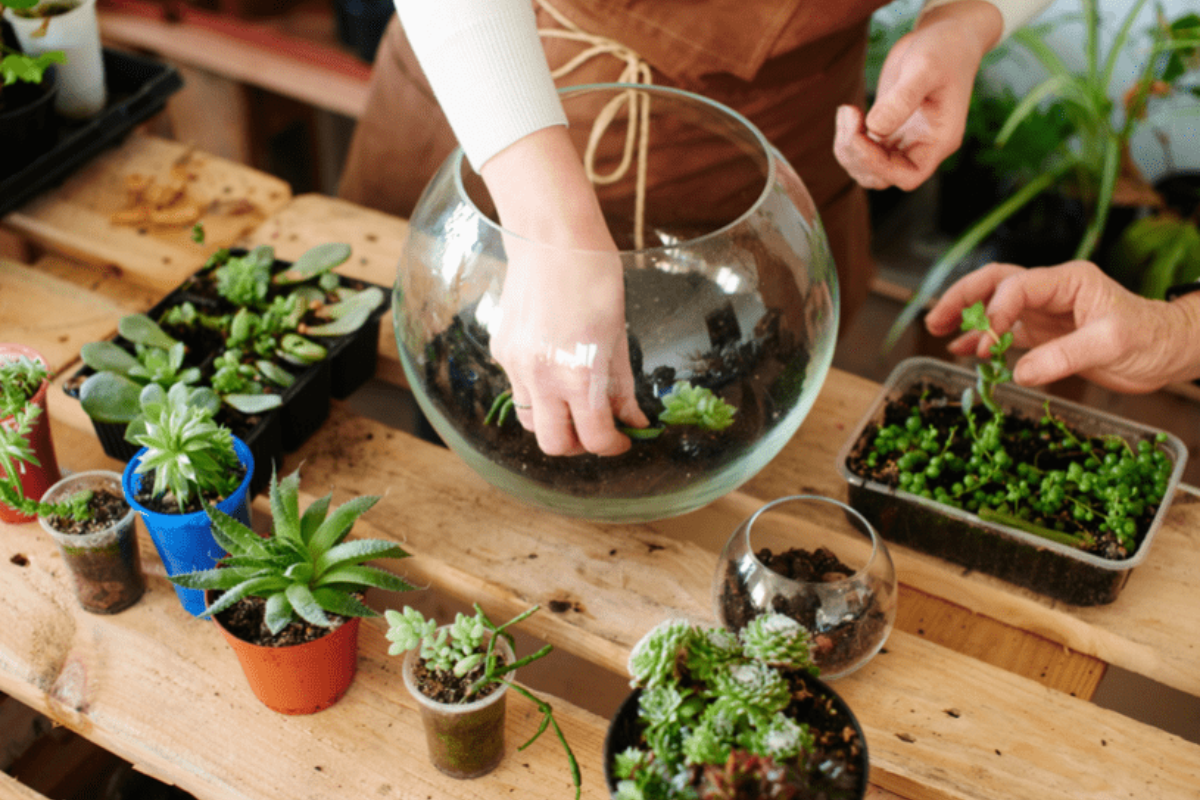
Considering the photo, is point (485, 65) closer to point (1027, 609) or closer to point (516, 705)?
point (516, 705)

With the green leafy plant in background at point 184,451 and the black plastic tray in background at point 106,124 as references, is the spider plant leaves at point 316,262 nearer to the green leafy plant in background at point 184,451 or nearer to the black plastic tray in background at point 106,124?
the green leafy plant in background at point 184,451

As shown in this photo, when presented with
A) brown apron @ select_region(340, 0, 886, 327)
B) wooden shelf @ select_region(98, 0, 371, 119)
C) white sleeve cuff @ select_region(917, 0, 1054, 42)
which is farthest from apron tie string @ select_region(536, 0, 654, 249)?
wooden shelf @ select_region(98, 0, 371, 119)

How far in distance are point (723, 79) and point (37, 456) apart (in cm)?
77

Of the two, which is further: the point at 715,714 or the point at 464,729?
the point at 464,729

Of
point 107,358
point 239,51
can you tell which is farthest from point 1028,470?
point 239,51

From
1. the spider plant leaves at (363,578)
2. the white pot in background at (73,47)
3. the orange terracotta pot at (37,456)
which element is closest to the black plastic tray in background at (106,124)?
the white pot in background at (73,47)

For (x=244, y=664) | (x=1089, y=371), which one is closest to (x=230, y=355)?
(x=244, y=664)

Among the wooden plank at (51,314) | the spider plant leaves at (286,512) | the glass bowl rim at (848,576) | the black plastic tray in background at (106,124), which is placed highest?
the glass bowl rim at (848,576)

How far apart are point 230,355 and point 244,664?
31 centimetres

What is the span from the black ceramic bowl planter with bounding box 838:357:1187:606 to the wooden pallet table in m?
0.02

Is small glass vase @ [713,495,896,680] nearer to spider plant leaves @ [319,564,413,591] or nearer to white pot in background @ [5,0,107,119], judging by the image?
spider plant leaves @ [319,564,413,591]

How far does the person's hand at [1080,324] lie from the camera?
918 millimetres

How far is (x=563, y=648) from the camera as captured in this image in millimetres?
851

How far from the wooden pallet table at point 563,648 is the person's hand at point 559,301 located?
0.62ft
